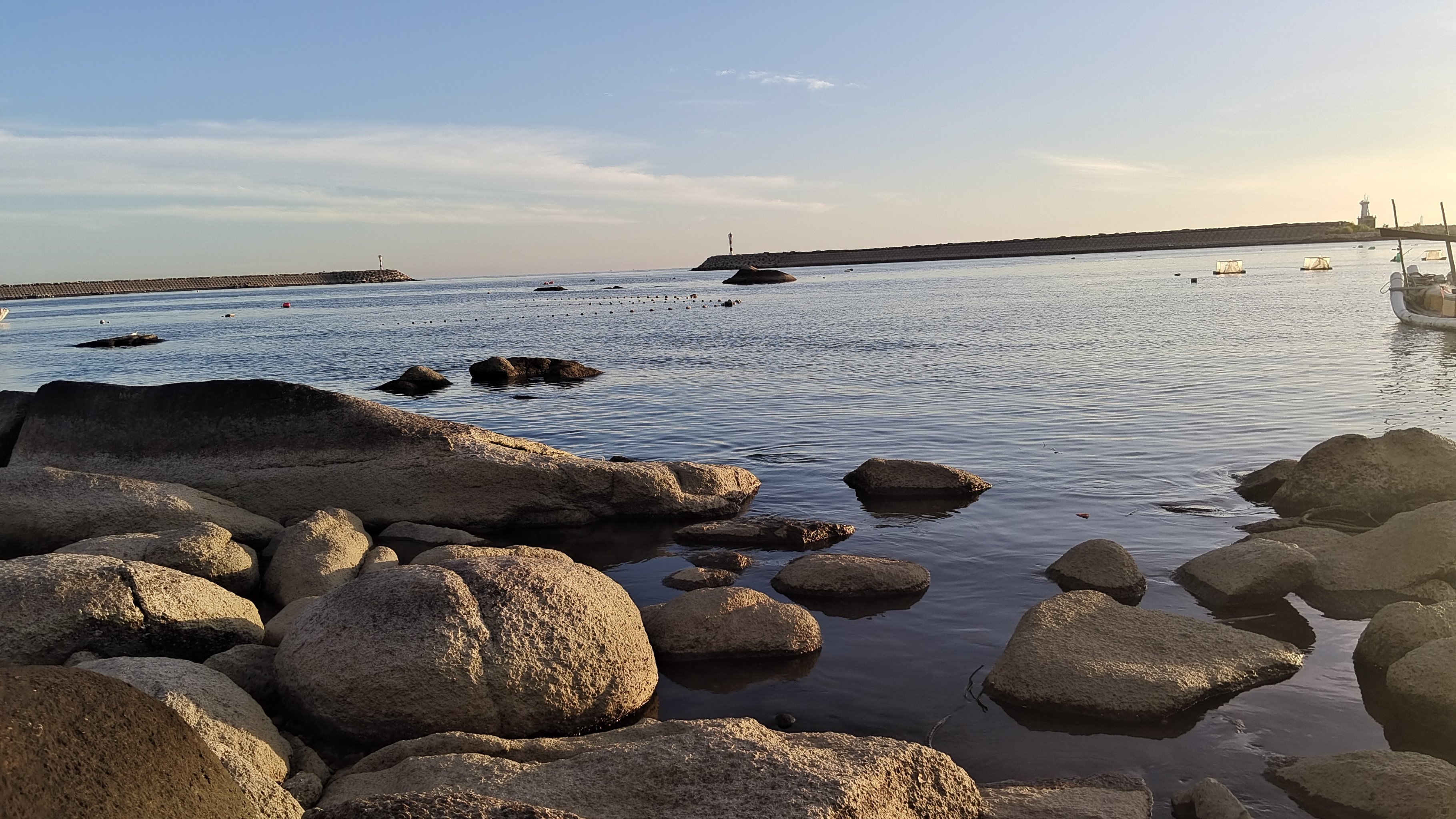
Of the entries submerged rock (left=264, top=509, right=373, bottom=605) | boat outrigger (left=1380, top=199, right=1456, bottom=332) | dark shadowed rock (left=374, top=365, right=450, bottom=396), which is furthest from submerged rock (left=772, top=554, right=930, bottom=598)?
boat outrigger (left=1380, top=199, right=1456, bottom=332)

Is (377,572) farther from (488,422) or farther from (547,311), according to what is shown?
(547,311)

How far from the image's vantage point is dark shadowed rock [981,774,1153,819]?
5.87 m

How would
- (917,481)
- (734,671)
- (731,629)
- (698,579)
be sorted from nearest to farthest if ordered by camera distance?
(734,671) → (731,629) → (698,579) → (917,481)

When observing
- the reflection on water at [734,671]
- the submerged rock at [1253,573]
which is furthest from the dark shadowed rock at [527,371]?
the submerged rock at [1253,573]

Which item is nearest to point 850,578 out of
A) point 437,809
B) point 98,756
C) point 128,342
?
point 437,809

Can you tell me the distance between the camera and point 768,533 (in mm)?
12844

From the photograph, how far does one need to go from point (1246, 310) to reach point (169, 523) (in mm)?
54467

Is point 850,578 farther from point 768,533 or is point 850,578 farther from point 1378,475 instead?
point 1378,475

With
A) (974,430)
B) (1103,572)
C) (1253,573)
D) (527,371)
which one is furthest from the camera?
(527,371)

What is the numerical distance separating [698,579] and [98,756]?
24.8ft

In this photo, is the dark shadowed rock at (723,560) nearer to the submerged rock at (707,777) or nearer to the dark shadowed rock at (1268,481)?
the submerged rock at (707,777)

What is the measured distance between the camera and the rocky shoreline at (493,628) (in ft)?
17.1

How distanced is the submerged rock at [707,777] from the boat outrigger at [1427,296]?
3778 cm

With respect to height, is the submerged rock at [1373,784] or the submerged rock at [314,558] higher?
the submerged rock at [314,558]
